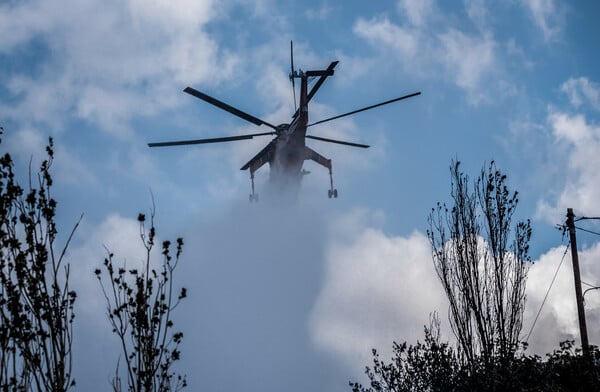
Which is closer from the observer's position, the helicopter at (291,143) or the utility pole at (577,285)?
the utility pole at (577,285)

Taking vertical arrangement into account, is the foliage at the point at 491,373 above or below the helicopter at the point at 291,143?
below

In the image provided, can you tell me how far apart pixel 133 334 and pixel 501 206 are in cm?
1260

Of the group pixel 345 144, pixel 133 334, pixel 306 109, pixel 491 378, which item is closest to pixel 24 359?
pixel 133 334

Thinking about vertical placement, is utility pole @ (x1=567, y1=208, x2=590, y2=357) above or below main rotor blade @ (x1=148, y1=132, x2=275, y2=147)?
below

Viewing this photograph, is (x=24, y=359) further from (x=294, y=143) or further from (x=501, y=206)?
(x=294, y=143)

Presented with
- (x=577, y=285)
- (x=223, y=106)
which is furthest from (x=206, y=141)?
(x=577, y=285)

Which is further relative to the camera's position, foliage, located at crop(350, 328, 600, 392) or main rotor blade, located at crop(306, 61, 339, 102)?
main rotor blade, located at crop(306, 61, 339, 102)

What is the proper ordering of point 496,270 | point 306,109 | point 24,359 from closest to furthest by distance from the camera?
point 24,359 → point 496,270 → point 306,109

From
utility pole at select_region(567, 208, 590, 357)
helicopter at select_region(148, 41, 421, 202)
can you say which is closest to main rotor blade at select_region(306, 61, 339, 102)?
helicopter at select_region(148, 41, 421, 202)

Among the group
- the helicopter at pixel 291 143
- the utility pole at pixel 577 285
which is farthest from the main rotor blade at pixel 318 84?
the utility pole at pixel 577 285

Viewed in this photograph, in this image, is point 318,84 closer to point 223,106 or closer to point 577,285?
point 223,106

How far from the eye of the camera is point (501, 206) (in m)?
15.8

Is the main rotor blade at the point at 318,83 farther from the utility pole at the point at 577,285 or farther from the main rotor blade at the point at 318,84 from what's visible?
the utility pole at the point at 577,285

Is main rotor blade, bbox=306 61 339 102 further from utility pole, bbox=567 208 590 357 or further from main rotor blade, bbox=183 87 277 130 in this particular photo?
utility pole, bbox=567 208 590 357
